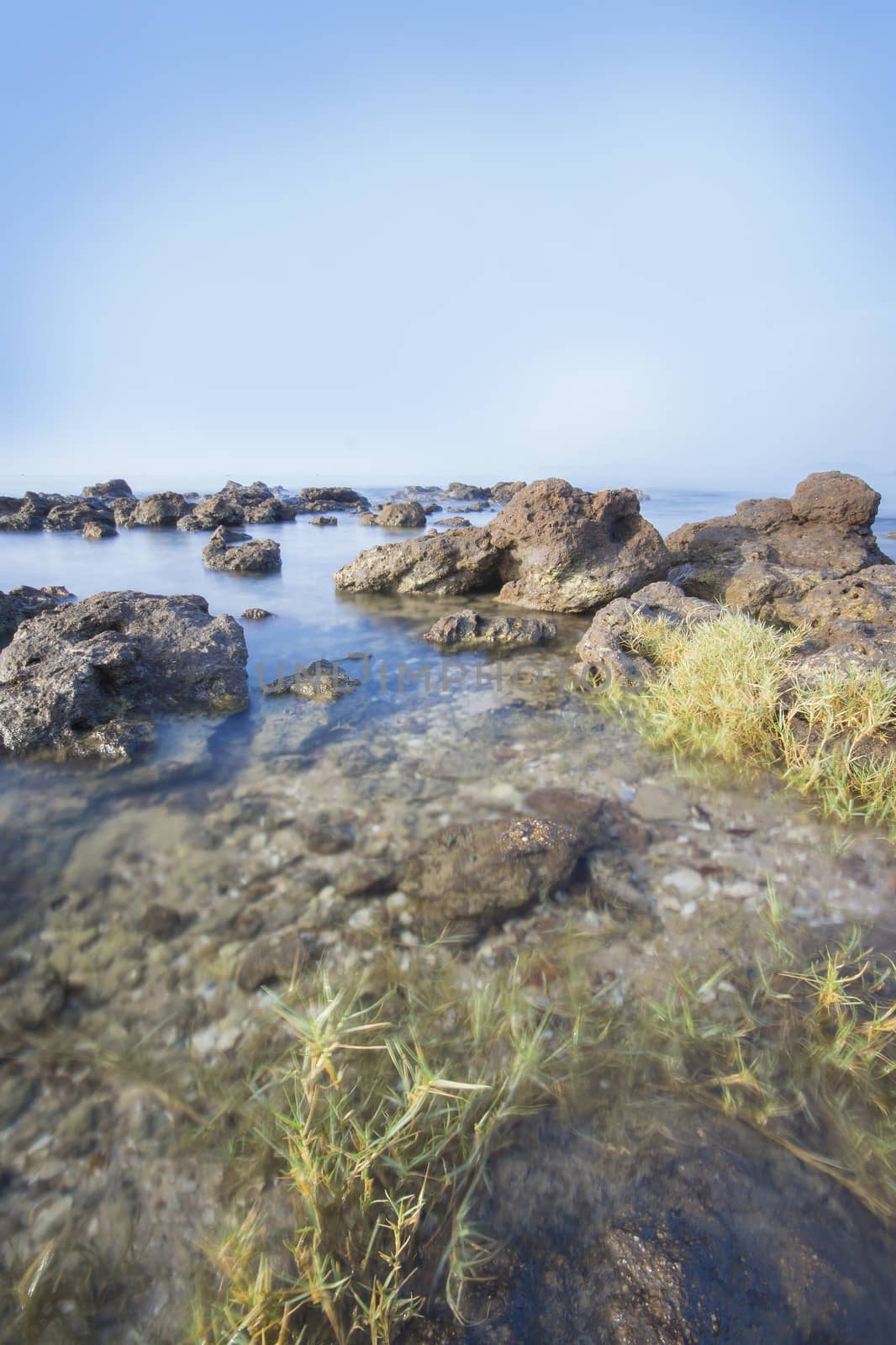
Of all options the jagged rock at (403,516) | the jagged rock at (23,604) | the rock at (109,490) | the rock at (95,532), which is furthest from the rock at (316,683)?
the rock at (109,490)

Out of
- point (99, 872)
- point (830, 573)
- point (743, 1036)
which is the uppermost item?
point (830, 573)

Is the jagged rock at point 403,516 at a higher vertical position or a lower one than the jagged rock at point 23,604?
higher

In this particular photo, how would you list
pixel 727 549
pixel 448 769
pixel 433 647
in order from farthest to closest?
pixel 727 549 → pixel 433 647 → pixel 448 769

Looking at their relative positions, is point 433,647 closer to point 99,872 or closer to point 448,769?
point 448,769

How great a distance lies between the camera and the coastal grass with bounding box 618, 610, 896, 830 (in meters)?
4.23

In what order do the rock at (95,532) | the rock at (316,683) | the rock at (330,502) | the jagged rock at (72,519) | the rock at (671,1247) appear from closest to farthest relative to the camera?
the rock at (671,1247) < the rock at (316,683) < the rock at (95,532) < the jagged rock at (72,519) < the rock at (330,502)

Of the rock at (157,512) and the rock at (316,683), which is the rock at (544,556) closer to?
the rock at (316,683)

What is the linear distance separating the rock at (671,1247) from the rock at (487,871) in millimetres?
1153

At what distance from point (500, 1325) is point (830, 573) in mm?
10324

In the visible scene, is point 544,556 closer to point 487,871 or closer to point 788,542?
point 788,542

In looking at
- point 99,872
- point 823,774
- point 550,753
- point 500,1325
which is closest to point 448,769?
point 550,753

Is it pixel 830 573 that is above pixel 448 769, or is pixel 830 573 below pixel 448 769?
above

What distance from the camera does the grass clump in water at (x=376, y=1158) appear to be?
1570 mm

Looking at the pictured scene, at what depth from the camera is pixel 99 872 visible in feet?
11.3
